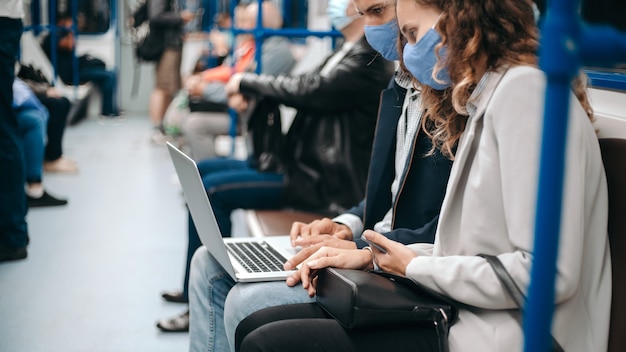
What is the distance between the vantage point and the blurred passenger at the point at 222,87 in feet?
15.4

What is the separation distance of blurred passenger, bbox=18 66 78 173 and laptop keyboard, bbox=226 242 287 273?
3691 millimetres

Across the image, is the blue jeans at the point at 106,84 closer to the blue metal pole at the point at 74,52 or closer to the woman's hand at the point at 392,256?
the blue metal pole at the point at 74,52

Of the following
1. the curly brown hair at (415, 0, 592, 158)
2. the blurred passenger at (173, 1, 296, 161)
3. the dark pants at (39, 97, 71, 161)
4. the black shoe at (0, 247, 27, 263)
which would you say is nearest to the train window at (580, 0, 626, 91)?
the curly brown hair at (415, 0, 592, 158)

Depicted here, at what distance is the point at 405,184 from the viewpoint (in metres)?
1.76

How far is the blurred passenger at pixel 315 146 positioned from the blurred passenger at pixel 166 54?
183 inches

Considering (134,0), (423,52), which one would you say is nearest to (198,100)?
(423,52)

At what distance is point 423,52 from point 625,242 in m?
0.52

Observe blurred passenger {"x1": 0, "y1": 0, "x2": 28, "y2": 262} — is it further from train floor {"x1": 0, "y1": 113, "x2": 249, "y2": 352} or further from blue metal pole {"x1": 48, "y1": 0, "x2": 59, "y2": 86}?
blue metal pole {"x1": 48, "y1": 0, "x2": 59, "y2": 86}

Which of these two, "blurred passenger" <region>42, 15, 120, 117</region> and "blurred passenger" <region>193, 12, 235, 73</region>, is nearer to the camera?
"blurred passenger" <region>193, 12, 235, 73</region>

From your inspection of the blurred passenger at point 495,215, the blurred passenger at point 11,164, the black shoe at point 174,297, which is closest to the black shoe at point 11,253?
the blurred passenger at point 11,164

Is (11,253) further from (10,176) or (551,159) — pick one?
(551,159)

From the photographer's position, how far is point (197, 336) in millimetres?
1915

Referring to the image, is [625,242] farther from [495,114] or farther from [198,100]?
[198,100]

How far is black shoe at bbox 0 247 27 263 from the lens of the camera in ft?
11.4
